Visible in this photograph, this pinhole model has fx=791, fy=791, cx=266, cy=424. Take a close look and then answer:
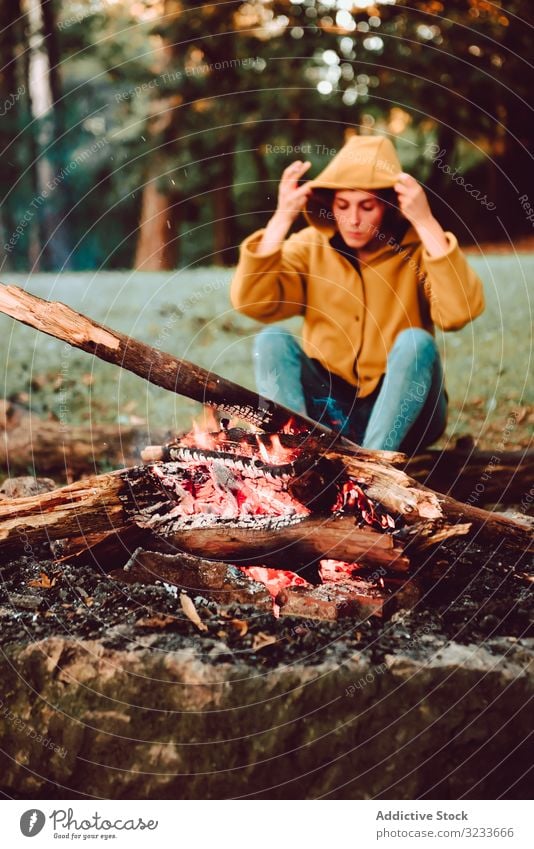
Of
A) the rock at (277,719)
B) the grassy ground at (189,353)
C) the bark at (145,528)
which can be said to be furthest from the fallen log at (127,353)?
the grassy ground at (189,353)

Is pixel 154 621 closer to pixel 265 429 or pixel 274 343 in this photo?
pixel 265 429

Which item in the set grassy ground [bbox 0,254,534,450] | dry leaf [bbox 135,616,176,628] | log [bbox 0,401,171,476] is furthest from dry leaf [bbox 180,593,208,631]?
grassy ground [bbox 0,254,534,450]

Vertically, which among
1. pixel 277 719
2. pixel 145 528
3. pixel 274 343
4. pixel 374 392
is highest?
pixel 274 343

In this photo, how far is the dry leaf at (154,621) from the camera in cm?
233

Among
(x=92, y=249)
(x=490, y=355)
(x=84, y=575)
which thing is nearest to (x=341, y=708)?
(x=84, y=575)

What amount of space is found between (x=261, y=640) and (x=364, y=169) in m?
2.14

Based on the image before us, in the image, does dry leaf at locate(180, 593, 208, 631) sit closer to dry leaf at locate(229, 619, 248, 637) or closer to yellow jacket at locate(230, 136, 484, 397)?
dry leaf at locate(229, 619, 248, 637)

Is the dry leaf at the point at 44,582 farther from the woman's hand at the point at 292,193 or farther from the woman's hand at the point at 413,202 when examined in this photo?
the woman's hand at the point at 413,202

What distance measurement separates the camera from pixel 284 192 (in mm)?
3402

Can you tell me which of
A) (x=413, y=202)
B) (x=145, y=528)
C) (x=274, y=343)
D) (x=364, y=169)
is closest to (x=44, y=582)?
(x=145, y=528)

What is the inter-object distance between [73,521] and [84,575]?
7.3 inches

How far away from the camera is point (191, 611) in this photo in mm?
2404

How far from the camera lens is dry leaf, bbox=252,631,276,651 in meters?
2.25
